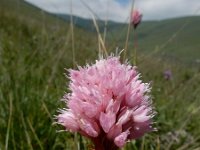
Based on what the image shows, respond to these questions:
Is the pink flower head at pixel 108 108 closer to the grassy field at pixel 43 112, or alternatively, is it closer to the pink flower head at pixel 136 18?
the grassy field at pixel 43 112

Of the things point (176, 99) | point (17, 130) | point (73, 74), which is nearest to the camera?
point (73, 74)

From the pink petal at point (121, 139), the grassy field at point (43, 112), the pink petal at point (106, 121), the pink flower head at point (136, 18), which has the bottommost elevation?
the pink petal at point (121, 139)

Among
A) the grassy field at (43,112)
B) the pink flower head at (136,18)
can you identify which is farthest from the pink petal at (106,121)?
the pink flower head at (136,18)

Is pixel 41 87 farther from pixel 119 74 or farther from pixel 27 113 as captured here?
pixel 119 74

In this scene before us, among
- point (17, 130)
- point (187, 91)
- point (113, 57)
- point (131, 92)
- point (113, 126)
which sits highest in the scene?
point (187, 91)

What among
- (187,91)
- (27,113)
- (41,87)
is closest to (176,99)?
(187,91)

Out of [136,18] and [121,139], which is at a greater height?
[136,18]

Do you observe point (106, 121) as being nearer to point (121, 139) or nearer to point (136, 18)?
point (121, 139)

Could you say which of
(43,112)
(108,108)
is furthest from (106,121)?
(43,112)
